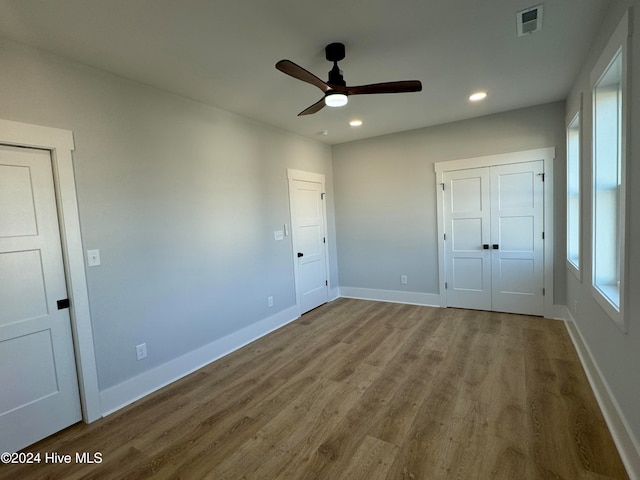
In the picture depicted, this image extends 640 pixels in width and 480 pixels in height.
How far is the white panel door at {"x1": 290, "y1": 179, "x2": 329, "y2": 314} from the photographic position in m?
4.54

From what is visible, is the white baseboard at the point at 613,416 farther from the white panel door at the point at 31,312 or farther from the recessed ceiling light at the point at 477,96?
the white panel door at the point at 31,312

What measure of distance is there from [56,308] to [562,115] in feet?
18.1

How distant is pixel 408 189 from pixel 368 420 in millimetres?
3489

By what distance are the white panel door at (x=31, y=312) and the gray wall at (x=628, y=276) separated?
11.9 feet

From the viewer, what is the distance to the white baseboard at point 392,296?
4.72 m

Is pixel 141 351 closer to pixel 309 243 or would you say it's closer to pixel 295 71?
pixel 295 71

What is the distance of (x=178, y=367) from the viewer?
2.97 meters

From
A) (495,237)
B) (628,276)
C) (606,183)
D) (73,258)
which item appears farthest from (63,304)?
(495,237)

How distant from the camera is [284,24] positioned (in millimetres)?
1997

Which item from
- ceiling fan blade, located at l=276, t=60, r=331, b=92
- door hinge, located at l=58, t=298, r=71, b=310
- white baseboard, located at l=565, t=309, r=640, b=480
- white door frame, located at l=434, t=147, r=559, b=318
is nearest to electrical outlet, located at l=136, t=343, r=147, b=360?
door hinge, located at l=58, t=298, r=71, b=310

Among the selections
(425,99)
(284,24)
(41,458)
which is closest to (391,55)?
(284,24)

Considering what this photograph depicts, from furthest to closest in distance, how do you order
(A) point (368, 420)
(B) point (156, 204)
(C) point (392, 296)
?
(C) point (392, 296)
(B) point (156, 204)
(A) point (368, 420)

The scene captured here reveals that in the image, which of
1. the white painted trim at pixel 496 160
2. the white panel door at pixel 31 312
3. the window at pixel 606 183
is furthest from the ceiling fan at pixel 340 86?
the white painted trim at pixel 496 160

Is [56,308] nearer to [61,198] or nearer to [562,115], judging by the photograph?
[61,198]
